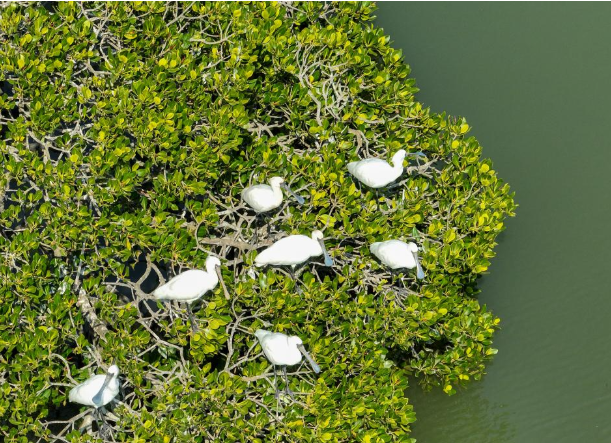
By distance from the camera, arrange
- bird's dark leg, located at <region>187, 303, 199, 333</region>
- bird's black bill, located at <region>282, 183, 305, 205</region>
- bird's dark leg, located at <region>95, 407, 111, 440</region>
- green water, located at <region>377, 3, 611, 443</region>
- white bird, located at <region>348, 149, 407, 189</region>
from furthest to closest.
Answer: green water, located at <region>377, 3, 611, 443</region> → white bird, located at <region>348, 149, 407, 189</region> → bird's black bill, located at <region>282, 183, 305, 205</region> → bird's dark leg, located at <region>187, 303, 199, 333</region> → bird's dark leg, located at <region>95, 407, 111, 440</region>

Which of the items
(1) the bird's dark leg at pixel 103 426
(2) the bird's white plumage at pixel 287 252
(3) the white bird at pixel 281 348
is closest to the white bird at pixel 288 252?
(2) the bird's white plumage at pixel 287 252

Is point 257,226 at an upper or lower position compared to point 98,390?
upper

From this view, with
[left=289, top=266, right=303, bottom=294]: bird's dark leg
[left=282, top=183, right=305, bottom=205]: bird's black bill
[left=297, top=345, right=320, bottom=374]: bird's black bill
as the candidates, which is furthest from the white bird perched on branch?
[left=282, top=183, right=305, bottom=205]: bird's black bill

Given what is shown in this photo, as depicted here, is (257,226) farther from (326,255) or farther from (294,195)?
(326,255)

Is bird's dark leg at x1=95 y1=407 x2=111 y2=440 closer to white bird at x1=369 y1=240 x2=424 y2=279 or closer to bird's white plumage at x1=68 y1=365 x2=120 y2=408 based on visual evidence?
bird's white plumage at x1=68 y1=365 x2=120 y2=408

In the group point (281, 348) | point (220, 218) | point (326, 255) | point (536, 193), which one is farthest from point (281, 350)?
point (536, 193)

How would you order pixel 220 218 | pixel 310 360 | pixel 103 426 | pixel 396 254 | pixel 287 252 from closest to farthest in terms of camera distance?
pixel 103 426 → pixel 310 360 → pixel 287 252 → pixel 396 254 → pixel 220 218

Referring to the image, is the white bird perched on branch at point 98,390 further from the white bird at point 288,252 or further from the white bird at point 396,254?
the white bird at point 396,254
